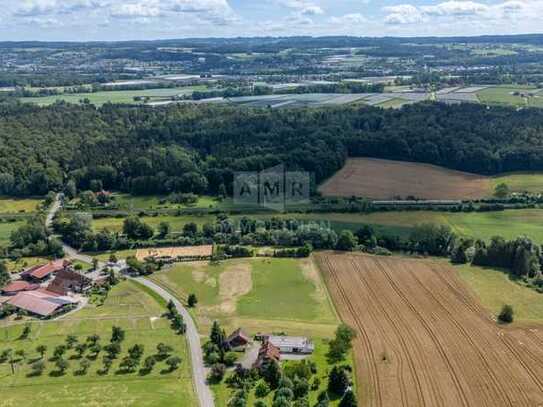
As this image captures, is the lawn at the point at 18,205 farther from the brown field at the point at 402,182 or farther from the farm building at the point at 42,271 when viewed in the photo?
the brown field at the point at 402,182

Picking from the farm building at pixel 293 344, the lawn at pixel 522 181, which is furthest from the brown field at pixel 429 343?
the lawn at pixel 522 181

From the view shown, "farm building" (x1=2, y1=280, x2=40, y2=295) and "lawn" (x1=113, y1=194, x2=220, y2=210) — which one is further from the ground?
"lawn" (x1=113, y1=194, x2=220, y2=210)

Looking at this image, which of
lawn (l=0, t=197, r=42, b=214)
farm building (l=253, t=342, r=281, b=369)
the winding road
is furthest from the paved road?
lawn (l=0, t=197, r=42, b=214)

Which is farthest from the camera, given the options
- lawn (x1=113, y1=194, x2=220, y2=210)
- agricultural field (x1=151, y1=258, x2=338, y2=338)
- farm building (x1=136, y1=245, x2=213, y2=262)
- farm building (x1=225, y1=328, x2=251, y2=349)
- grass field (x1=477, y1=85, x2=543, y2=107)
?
grass field (x1=477, y1=85, x2=543, y2=107)

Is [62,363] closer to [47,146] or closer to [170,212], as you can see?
[170,212]

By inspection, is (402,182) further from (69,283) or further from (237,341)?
(69,283)

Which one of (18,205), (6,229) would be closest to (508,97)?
(18,205)

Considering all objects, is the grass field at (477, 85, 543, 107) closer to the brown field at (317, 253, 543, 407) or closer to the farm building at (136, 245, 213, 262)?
the brown field at (317, 253, 543, 407)
